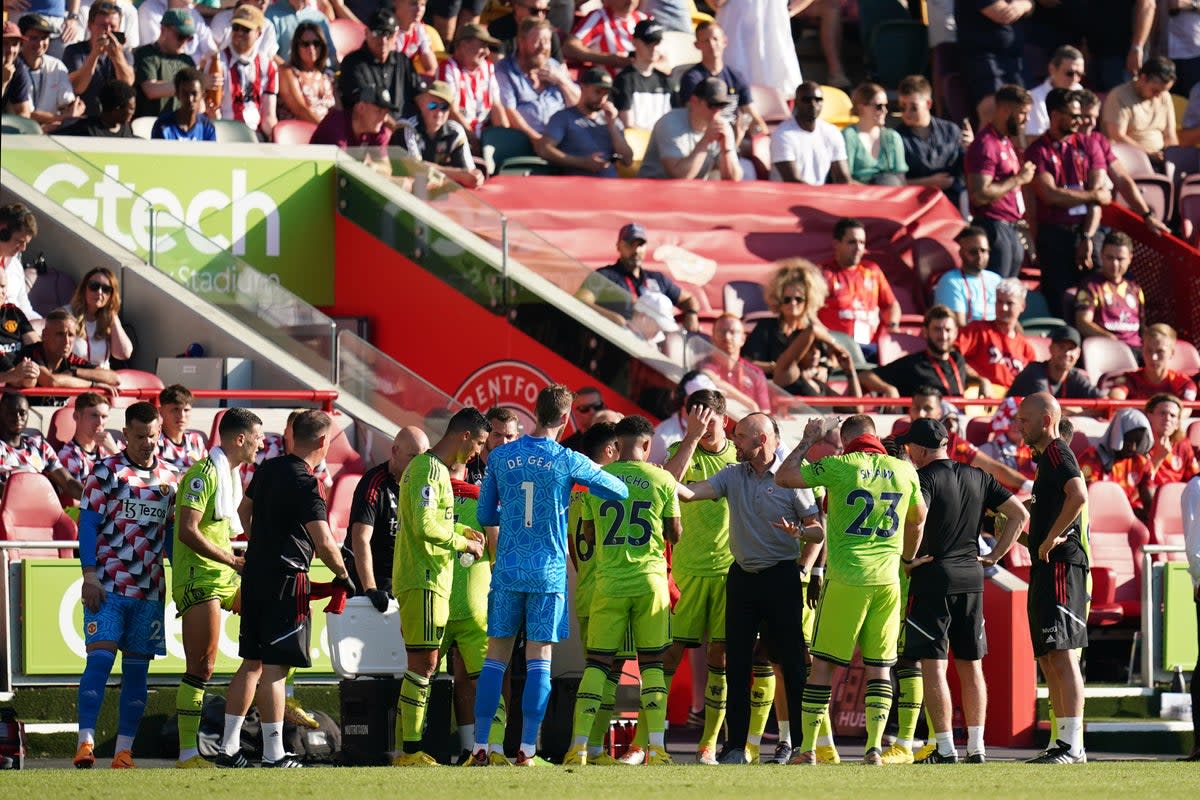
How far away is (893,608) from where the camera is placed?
11.7 m

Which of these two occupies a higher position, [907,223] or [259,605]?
[907,223]

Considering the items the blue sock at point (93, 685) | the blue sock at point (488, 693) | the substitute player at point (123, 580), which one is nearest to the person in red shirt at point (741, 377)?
the blue sock at point (488, 693)

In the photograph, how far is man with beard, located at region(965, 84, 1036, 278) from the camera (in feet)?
61.5

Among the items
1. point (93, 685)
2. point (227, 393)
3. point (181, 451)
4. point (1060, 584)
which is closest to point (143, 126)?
point (227, 393)

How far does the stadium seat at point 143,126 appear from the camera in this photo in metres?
17.8

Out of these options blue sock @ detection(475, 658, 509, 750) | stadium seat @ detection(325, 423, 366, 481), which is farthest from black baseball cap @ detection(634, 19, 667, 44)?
blue sock @ detection(475, 658, 509, 750)

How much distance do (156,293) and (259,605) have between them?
5.51m

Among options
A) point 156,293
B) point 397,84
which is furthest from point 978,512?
point 397,84

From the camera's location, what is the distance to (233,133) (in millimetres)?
18016

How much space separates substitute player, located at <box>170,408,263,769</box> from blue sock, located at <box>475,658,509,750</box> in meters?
1.34

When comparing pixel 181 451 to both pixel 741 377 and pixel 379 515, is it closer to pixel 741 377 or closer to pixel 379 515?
pixel 379 515

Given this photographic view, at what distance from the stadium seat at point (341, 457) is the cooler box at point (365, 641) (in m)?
3.42

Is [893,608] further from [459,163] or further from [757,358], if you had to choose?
[459,163]

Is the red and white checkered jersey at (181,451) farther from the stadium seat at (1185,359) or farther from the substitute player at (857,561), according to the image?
the stadium seat at (1185,359)
